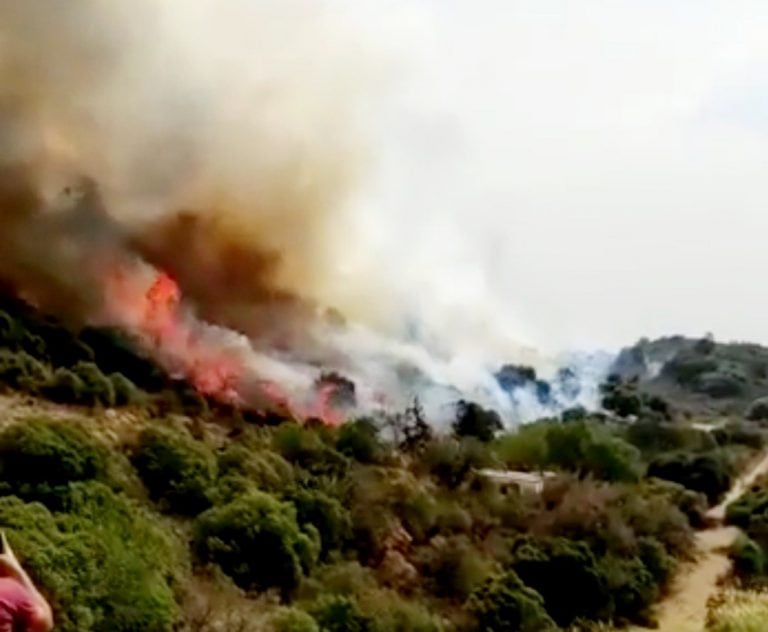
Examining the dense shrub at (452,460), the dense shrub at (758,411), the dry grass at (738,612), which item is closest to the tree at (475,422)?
the dense shrub at (452,460)

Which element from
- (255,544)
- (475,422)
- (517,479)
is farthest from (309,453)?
(475,422)

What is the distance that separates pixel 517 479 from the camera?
2600 cm

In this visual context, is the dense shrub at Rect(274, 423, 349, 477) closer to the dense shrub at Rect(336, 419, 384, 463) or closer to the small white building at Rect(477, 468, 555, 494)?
the dense shrub at Rect(336, 419, 384, 463)

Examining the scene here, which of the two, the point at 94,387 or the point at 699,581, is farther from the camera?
the point at 699,581

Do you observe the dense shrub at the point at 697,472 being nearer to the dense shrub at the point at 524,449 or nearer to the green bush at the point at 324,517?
the dense shrub at the point at 524,449

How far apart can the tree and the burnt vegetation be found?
3.39ft

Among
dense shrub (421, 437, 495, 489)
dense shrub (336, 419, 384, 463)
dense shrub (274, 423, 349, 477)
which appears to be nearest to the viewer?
dense shrub (274, 423, 349, 477)

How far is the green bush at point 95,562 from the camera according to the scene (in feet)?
47.4

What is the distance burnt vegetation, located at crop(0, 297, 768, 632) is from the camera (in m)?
16.0

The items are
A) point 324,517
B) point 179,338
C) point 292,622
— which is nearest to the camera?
point 292,622

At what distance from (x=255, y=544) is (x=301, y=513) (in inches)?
67.0

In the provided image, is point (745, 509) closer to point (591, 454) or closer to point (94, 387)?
point (591, 454)

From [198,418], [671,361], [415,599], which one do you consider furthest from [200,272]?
[671,361]

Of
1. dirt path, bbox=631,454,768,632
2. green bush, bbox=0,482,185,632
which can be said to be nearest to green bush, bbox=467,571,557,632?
dirt path, bbox=631,454,768,632
